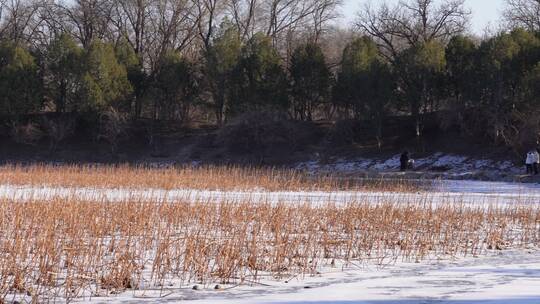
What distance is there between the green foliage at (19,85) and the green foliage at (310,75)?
15757mm

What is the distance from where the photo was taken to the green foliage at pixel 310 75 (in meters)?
45.9

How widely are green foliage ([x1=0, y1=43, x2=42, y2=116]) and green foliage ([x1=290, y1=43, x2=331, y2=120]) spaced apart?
51.7 ft

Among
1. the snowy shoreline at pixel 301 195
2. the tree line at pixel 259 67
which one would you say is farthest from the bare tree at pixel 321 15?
Result: the snowy shoreline at pixel 301 195

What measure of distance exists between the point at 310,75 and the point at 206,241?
36.0 metres

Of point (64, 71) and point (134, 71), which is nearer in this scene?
point (64, 71)

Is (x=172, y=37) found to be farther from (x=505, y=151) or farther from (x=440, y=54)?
(x=505, y=151)

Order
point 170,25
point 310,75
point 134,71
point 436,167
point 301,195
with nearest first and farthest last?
point 301,195 → point 436,167 → point 310,75 → point 134,71 → point 170,25

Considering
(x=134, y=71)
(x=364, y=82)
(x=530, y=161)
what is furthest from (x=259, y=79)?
(x=530, y=161)

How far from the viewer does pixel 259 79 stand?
1837 inches

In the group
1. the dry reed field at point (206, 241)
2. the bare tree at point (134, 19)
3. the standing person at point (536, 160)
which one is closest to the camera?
the dry reed field at point (206, 241)

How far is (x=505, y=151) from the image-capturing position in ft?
121

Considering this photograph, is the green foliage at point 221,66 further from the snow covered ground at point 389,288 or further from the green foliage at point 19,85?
the snow covered ground at point 389,288

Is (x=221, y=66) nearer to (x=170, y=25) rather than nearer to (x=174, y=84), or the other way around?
(x=174, y=84)

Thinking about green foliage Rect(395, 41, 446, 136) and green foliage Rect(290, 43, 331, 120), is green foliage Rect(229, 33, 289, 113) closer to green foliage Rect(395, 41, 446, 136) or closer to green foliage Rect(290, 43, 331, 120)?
green foliage Rect(290, 43, 331, 120)
